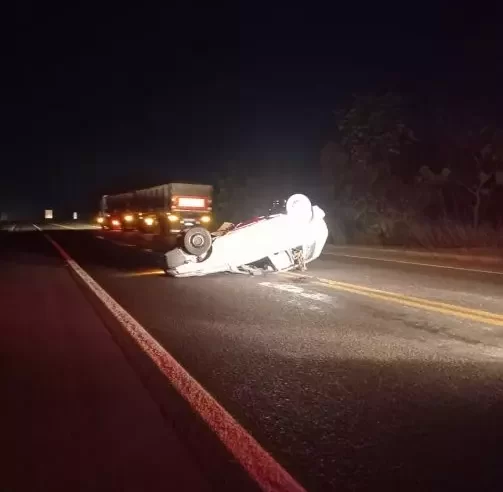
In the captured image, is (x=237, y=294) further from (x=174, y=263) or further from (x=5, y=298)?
(x=5, y=298)

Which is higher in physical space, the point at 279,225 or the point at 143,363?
the point at 279,225

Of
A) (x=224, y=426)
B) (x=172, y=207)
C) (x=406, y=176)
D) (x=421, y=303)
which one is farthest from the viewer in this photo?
(x=172, y=207)

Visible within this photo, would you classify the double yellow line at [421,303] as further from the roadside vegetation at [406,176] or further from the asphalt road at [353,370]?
the roadside vegetation at [406,176]

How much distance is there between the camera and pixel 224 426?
17.8 ft

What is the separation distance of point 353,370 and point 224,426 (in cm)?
222

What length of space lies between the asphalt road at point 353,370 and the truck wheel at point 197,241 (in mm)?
1206

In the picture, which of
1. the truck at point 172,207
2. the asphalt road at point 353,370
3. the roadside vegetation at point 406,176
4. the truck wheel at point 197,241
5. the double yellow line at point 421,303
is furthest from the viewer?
the truck at point 172,207

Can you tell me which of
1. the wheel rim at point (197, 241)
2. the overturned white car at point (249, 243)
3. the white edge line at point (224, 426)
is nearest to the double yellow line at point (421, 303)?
the overturned white car at point (249, 243)

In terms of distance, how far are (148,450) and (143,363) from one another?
2777 millimetres

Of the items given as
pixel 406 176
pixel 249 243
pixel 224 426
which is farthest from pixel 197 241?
pixel 406 176

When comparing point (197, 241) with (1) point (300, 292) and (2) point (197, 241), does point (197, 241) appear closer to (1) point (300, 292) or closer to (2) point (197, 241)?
(2) point (197, 241)

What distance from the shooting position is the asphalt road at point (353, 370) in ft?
15.5

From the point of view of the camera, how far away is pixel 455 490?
4234 millimetres

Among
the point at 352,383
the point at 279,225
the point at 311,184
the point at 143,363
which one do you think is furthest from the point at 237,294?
the point at 311,184
